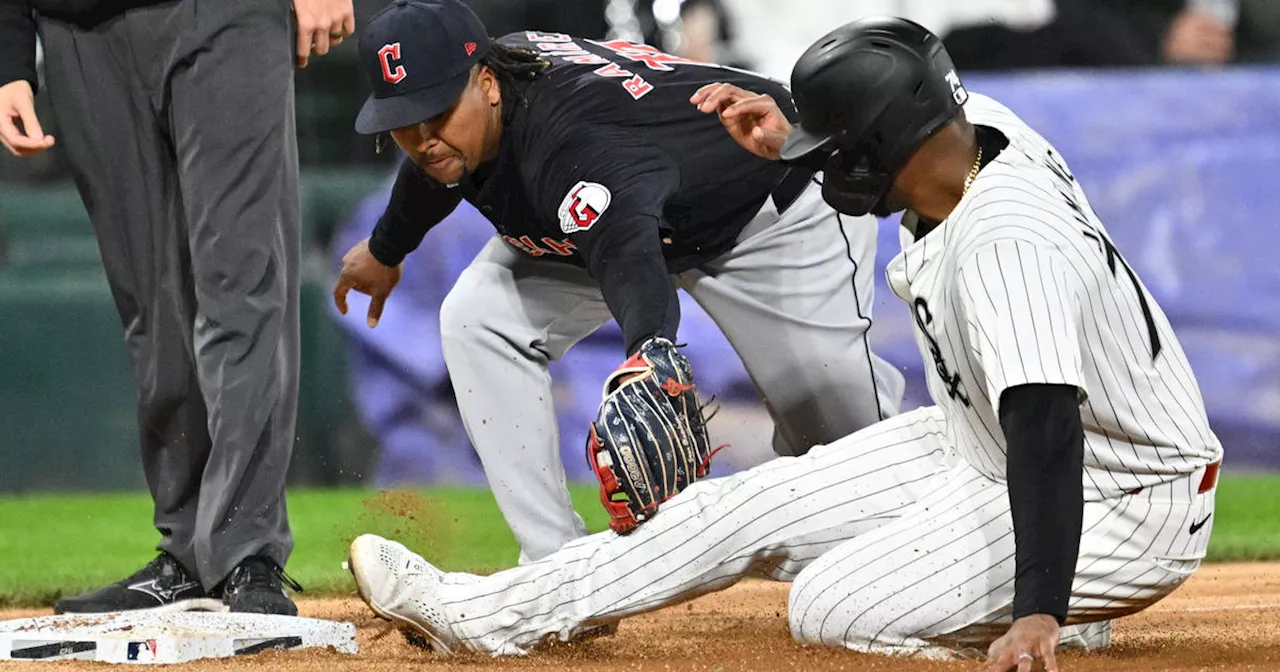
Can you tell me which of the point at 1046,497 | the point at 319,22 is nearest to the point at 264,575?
the point at 319,22

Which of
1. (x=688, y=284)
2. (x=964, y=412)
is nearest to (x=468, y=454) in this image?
(x=688, y=284)

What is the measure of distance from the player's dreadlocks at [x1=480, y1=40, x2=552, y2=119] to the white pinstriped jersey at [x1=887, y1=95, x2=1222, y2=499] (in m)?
1.21

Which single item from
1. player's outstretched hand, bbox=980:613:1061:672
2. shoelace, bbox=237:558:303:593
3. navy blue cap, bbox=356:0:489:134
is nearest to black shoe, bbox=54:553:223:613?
shoelace, bbox=237:558:303:593

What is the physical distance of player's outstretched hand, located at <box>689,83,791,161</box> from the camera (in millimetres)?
3445

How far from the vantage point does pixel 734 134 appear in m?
3.51

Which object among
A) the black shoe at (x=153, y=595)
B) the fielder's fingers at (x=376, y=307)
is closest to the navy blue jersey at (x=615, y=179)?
the fielder's fingers at (x=376, y=307)

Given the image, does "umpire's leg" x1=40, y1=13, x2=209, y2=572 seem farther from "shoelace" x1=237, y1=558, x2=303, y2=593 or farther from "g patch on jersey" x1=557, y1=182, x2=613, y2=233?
"g patch on jersey" x1=557, y1=182, x2=613, y2=233

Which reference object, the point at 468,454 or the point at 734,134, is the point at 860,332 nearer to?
the point at 734,134

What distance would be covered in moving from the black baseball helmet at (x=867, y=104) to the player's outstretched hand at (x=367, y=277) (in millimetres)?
1903

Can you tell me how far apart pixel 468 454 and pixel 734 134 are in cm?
403

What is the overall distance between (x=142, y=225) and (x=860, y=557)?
1980 millimetres

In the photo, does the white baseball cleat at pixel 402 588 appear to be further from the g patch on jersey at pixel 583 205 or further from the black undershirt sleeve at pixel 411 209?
the black undershirt sleeve at pixel 411 209

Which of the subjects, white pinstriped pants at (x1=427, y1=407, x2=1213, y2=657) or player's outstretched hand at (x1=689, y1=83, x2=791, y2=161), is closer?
white pinstriped pants at (x1=427, y1=407, x2=1213, y2=657)

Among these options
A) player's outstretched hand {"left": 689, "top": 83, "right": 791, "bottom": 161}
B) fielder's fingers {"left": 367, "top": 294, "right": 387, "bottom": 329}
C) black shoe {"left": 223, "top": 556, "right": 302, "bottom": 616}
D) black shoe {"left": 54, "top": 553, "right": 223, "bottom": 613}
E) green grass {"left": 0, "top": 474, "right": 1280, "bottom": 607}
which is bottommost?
green grass {"left": 0, "top": 474, "right": 1280, "bottom": 607}
